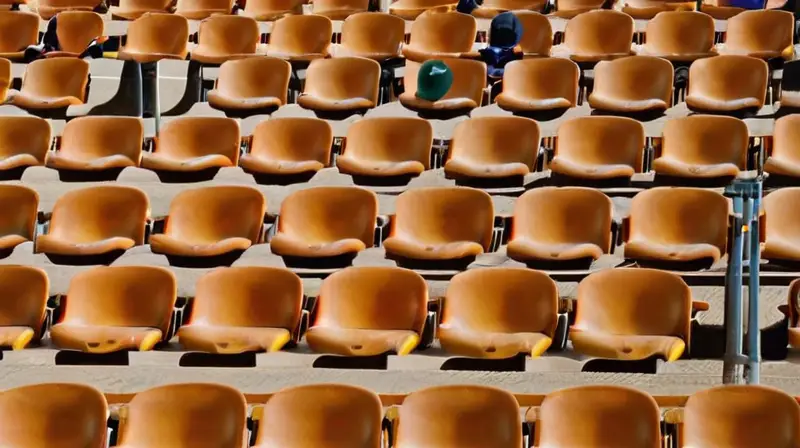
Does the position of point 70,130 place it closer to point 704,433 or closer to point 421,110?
point 421,110

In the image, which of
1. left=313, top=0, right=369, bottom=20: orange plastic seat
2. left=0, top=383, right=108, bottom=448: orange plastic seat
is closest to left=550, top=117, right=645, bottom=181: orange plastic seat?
left=313, top=0, right=369, bottom=20: orange plastic seat

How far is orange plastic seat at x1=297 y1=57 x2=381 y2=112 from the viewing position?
19.5 feet

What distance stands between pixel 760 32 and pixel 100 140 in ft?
10.2

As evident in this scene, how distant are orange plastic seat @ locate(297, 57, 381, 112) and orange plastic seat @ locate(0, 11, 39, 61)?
1.70m

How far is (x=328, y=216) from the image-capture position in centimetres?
491

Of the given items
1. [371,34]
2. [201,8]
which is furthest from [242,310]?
[201,8]

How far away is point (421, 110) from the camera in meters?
5.83

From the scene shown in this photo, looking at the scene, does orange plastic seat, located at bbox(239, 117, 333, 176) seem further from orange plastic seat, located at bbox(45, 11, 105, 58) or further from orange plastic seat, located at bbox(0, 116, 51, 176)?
orange plastic seat, located at bbox(45, 11, 105, 58)

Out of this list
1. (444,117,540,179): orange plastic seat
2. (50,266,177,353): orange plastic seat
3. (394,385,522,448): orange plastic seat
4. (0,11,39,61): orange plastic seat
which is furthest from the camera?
(0,11,39,61): orange plastic seat

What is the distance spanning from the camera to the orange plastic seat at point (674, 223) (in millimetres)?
4527

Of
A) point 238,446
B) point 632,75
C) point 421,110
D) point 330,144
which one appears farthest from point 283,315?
point 632,75

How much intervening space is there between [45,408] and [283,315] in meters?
0.91

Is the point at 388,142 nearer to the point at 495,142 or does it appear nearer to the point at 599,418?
the point at 495,142

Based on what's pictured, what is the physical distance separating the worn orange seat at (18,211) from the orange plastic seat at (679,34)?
2.96 metres
